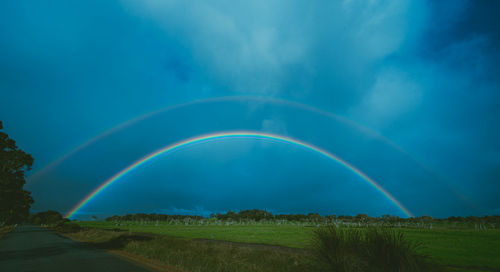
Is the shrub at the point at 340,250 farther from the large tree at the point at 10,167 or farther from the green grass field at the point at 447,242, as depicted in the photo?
the large tree at the point at 10,167

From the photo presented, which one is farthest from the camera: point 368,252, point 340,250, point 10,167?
point 10,167

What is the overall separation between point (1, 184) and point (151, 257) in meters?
32.7

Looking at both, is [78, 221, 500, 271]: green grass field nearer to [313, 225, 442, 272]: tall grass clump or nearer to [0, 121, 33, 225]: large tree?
[313, 225, 442, 272]: tall grass clump

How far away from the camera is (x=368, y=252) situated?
849cm

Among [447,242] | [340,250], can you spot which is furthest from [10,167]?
[447,242]

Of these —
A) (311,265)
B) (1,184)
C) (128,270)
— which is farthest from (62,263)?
(1,184)

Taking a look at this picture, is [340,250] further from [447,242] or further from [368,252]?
[447,242]

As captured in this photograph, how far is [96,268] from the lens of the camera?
499 inches

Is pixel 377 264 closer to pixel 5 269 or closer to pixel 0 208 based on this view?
pixel 5 269

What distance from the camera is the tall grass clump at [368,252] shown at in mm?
8039

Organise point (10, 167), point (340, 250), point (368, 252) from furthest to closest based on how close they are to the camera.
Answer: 1. point (10, 167)
2. point (340, 250)
3. point (368, 252)

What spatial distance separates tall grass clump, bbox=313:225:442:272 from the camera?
8.04 meters

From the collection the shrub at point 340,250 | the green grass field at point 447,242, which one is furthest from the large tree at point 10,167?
the shrub at point 340,250

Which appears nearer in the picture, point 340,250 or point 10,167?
point 340,250
